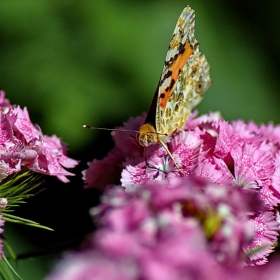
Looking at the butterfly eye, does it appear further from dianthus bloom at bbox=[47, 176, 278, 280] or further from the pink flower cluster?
dianthus bloom at bbox=[47, 176, 278, 280]

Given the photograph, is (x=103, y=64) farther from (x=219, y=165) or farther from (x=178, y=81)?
(x=219, y=165)

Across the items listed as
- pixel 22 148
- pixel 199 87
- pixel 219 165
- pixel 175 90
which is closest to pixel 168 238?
pixel 219 165

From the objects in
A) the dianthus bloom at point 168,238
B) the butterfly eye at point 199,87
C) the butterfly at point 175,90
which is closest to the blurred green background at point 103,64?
the butterfly eye at point 199,87

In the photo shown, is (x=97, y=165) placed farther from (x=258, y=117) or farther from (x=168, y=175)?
(x=258, y=117)

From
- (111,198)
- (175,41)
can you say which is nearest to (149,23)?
(175,41)

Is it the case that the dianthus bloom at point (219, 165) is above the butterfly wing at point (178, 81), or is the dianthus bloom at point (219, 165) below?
below

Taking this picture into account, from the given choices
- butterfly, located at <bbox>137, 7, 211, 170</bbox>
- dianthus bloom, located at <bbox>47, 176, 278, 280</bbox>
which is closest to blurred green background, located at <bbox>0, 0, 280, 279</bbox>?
butterfly, located at <bbox>137, 7, 211, 170</bbox>

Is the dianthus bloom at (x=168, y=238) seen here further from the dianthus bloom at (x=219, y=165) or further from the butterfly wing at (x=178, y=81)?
the butterfly wing at (x=178, y=81)
